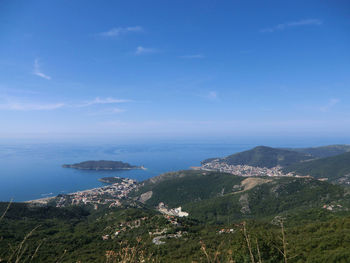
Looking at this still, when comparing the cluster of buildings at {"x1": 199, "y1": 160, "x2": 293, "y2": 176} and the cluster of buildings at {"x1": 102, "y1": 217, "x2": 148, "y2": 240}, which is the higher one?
the cluster of buildings at {"x1": 102, "y1": 217, "x2": 148, "y2": 240}

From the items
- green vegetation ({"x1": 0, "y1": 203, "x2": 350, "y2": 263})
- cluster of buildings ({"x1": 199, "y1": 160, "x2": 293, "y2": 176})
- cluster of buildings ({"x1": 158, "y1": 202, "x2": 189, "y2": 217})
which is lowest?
cluster of buildings ({"x1": 158, "y1": 202, "x2": 189, "y2": 217})

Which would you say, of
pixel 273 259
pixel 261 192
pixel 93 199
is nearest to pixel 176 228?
pixel 273 259

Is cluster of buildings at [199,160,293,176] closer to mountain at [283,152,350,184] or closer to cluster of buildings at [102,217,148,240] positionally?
mountain at [283,152,350,184]

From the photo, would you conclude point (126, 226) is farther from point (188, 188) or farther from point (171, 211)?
point (188, 188)

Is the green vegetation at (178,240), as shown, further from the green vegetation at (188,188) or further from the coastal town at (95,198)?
the green vegetation at (188,188)

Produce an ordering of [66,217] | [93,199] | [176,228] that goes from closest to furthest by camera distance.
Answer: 1. [176,228]
2. [66,217]
3. [93,199]

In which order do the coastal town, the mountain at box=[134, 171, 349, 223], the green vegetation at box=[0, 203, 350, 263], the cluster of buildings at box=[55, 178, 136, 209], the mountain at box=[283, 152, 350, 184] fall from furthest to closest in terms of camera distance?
the mountain at box=[283, 152, 350, 184] → the cluster of buildings at box=[55, 178, 136, 209] → the coastal town → the mountain at box=[134, 171, 349, 223] → the green vegetation at box=[0, 203, 350, 263]

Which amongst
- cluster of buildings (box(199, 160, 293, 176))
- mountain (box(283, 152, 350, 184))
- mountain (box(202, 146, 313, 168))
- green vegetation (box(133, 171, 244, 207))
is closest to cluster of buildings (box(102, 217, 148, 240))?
green vegetation (box(133, 171, 244, 207))

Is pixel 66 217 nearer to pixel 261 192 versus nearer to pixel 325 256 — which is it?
pixel 325 256
